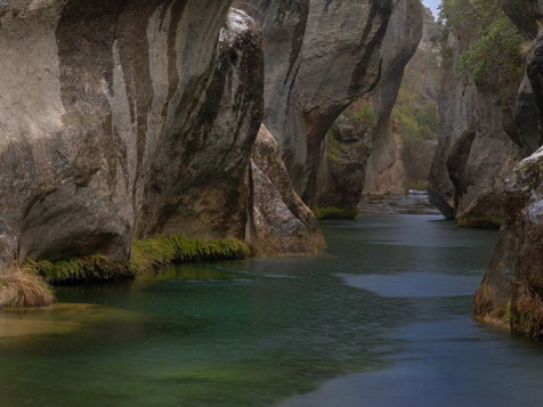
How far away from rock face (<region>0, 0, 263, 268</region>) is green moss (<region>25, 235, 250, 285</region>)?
0.60ft

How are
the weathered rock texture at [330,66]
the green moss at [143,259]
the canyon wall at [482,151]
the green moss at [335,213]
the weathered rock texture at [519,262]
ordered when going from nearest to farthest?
the weathered rock texture at [519,262] → the green moss at [143,259] → the canyon wall at [482,151] → the weathered rock texture at [330,66] → the green moss at [335,213]

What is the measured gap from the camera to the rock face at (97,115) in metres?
12.3

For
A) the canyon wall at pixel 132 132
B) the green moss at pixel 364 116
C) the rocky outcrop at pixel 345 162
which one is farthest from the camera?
the green moss at pixel 364 116

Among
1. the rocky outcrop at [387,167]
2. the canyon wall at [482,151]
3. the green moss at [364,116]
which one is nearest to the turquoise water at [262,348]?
the canyon wall at [482,151]

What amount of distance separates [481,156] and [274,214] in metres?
21.9

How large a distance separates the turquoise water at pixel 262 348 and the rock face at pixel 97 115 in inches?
46.5

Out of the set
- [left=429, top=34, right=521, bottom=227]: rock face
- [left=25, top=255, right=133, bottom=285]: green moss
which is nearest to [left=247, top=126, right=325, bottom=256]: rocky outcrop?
[left=25, top=255, right=133, bottom=285]: green moss

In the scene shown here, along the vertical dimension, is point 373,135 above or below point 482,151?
above

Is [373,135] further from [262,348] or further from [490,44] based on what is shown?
[262,348]

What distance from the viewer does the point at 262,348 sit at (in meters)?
9.73

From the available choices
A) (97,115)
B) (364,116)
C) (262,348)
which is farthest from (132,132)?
(364,116)

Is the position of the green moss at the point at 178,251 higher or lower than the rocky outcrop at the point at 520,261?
lower

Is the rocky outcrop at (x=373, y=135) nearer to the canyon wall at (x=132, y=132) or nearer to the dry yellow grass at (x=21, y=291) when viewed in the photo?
the canyon wall at (x=132, y=132)

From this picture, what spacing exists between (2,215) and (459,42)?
41596mm
